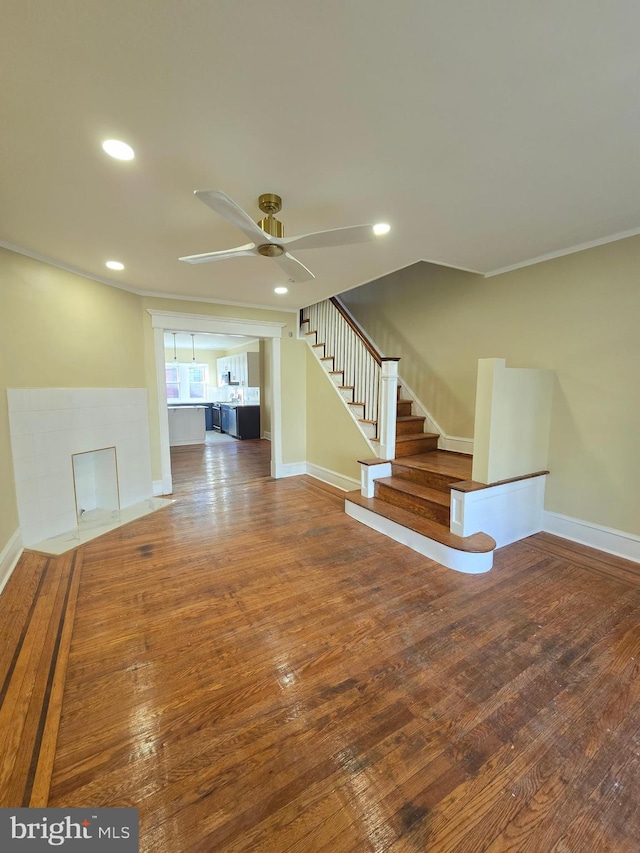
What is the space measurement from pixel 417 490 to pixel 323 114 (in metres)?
3.06

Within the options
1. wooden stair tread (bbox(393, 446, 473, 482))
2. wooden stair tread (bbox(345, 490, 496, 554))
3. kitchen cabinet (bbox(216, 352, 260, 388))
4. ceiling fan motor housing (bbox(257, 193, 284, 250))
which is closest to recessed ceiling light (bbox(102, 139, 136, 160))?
ceiling fan motor housing (bbox(257, 193, 284, 250))

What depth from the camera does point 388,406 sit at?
389cm

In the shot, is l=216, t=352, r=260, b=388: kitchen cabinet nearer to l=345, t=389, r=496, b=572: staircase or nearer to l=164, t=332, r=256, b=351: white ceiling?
l=164, t=332, r=256, b=351: white ceiling

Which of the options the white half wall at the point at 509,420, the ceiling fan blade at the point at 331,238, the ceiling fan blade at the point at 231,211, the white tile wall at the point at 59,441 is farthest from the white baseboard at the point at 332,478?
the ceiling fan blade at the point at 231,211

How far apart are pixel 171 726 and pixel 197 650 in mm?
449

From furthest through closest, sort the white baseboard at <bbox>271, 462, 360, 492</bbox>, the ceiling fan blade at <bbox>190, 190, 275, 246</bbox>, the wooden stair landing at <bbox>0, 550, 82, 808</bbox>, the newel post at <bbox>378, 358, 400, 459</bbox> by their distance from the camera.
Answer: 1. the white baseboard at <bbox>271, 462, 360, 492</bbox>
2. the newel post at <bbox>378, 358, 400, 459</bbox>
3. the ceiling fan blade at <bbox>190, 190, 275, 246</bbox>
4. the wooden stair landing at <bbox>0, 550, 82, 808</bbox>

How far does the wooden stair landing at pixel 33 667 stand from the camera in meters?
1.29

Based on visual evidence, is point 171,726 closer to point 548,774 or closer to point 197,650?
point 197,650

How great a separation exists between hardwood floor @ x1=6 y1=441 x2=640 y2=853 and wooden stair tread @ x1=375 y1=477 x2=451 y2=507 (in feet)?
1.97

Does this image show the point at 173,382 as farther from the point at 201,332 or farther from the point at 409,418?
the point at 409,418

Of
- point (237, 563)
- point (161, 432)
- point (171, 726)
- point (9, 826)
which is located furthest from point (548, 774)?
point (161, 432)

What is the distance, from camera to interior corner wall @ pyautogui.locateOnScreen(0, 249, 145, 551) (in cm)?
291

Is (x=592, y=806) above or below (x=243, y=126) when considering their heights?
below

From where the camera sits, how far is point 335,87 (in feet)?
4.66
